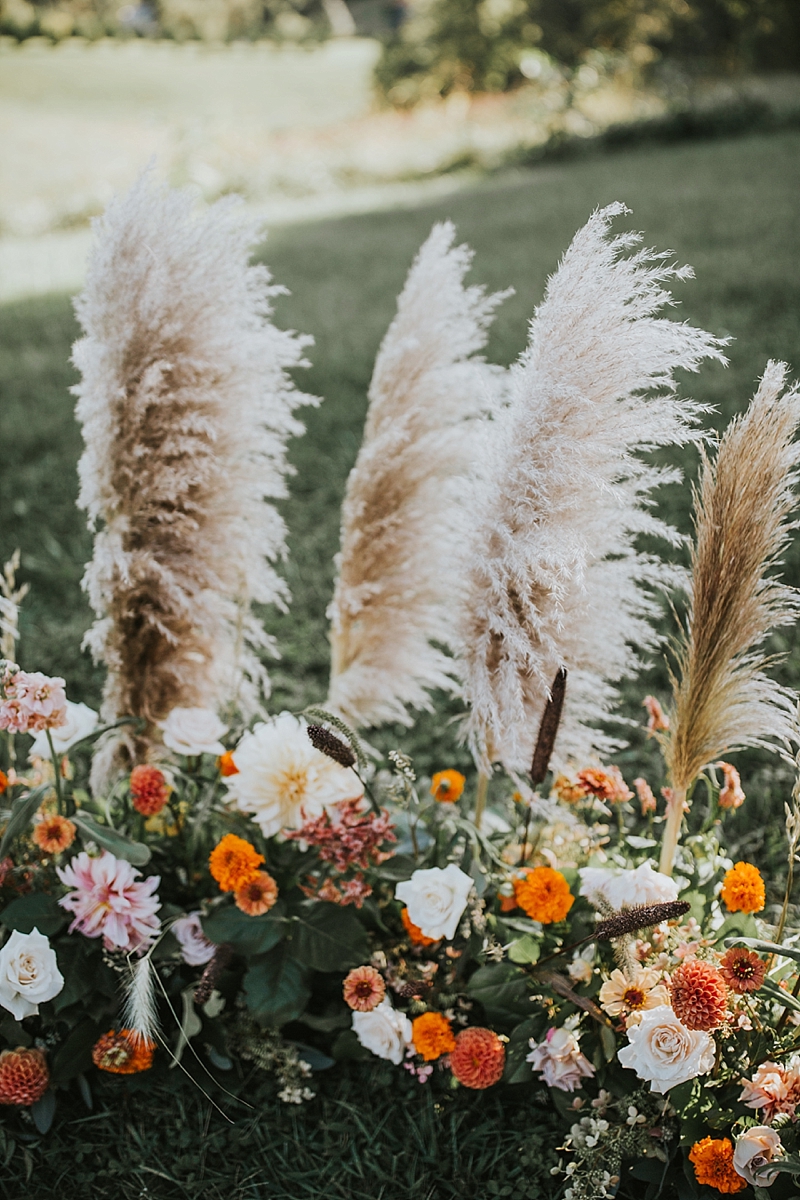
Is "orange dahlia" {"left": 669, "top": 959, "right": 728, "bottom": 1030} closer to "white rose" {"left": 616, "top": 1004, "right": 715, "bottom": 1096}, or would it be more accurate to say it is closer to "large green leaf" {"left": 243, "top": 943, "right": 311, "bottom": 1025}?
"white rose" {"left": 616, "top": 1004, "right": 715, "bottom": 1096}

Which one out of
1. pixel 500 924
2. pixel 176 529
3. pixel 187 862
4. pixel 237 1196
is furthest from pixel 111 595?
pixel 237 1196

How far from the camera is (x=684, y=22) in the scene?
18.1 meters

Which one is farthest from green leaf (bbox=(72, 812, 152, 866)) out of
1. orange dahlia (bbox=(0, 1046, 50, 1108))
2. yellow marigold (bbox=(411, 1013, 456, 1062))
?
yellow marigold (bbox=(411, 1013, 456, 1062))

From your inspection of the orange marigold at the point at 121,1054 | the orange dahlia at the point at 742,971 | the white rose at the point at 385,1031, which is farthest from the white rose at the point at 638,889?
the orange marigold at the point at 121,1054

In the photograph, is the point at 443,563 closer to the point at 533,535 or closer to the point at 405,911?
the point at 533,535

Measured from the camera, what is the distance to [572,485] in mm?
1431

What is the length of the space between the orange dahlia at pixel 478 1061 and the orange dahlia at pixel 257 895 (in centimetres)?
40

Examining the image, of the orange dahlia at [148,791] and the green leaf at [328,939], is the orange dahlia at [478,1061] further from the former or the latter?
the orange dahlia at [148,791]

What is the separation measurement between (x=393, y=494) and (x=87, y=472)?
0.56 m

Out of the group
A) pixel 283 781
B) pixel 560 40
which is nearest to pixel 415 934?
pixel 283 781

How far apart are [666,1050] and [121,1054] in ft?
3.00

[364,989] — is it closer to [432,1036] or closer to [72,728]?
[432,1036]

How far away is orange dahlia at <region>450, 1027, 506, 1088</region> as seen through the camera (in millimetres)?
1562

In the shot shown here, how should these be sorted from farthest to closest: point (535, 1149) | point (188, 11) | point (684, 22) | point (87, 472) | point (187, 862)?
point (188, 11) → point (684, 22) → point (187, 862) → point (87, 472) → point (535, 1149)
